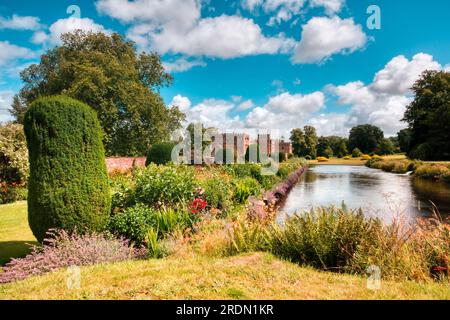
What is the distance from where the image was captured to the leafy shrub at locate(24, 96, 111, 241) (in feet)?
16.6

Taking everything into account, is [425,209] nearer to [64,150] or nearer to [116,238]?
[116,238]

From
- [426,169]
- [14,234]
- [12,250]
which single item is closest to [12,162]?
[14,234]

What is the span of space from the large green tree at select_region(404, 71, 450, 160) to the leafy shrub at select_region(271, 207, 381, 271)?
38582 mm

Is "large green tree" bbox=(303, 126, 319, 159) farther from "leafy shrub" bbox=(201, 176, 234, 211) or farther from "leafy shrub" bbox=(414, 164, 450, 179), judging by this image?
"leafy shrub" bbox=(201, 176, 234, 211)

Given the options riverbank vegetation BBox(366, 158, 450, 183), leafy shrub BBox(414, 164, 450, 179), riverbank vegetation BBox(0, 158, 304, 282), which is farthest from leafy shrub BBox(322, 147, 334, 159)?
riverbank vegetation BBox(0, 158, 304, 282)

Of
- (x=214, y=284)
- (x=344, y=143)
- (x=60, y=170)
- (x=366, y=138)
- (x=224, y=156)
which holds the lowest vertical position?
(x=214, y=284)

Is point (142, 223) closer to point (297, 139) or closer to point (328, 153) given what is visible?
point (297, 139)

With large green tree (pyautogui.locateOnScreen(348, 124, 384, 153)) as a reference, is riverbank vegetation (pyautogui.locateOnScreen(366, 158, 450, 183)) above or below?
below

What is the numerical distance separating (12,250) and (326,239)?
6.09m

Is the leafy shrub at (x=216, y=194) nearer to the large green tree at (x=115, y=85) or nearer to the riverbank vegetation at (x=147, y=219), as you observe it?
the riverbank vegetation at (x=147, y=219)

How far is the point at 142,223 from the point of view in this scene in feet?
18.3

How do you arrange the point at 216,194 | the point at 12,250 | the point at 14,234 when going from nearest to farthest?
the point at 12,250
the point at 14,234
the point at 216,194

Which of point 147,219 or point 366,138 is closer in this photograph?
point 147,219
